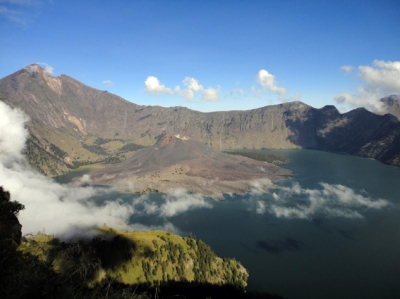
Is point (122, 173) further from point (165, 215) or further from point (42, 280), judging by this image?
point (42, 280)

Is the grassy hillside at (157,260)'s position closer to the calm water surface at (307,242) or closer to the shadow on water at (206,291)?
the shadow on water at (206,291)

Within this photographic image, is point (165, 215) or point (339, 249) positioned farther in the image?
point (165, 215)

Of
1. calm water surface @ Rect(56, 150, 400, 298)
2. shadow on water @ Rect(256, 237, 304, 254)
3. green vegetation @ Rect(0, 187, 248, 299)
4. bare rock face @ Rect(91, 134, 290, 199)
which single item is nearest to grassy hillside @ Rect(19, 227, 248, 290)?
green vegetation @ Rect(0, 187, 248, 299)

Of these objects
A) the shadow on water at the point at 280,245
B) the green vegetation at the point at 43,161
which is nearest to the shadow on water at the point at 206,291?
the shadow on water at the point at 280,245

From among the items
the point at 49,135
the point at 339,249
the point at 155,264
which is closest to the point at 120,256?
the point at 155,264

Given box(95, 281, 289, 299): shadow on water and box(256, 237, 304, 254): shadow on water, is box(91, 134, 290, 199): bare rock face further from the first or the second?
box(95, 281, 289, 299): shadow on water
